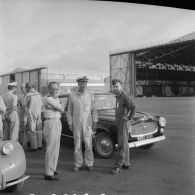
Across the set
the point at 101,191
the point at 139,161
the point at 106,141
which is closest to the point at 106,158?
the point at 106,141

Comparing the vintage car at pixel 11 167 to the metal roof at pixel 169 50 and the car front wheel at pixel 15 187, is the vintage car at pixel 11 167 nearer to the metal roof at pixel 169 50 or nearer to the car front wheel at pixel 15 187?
the car front wheel at pixel 15 187

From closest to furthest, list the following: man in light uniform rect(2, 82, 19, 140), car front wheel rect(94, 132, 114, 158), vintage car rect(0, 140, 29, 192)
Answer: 1. vintage car rect(0, 140, 29, 192)
2. car front wheel rect(94, 132, 114, 158)
3. man in light uniform rect(2, 82, 19, 140)

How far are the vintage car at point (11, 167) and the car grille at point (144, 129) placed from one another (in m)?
2.35

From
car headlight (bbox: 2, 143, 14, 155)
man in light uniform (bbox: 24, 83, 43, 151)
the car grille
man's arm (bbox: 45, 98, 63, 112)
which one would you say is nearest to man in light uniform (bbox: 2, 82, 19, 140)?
man in light uniform (bbox: 24, 83, 43, 151)

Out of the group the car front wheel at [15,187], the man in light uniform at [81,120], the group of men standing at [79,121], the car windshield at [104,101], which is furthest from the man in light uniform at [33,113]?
the car front wheel at [15,187]

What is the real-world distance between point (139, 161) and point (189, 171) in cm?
96

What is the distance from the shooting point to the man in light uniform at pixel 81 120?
4.45m

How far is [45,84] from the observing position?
4430 millimetres

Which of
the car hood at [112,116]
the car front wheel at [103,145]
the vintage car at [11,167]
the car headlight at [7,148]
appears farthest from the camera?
the car hood at [112,116]

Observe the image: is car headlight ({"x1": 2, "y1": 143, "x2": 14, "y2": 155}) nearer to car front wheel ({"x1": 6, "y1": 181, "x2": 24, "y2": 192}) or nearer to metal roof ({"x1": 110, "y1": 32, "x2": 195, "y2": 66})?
car front wheel ({"x1": 6, "y1": 181, "x2": 24, "y2": 192})

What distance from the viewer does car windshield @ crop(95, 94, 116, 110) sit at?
6.09m

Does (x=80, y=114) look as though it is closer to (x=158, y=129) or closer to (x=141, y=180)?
(x=141, y=180)

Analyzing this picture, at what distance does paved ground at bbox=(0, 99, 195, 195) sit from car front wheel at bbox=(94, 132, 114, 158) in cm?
14

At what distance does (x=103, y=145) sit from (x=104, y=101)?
1202 millimetres
